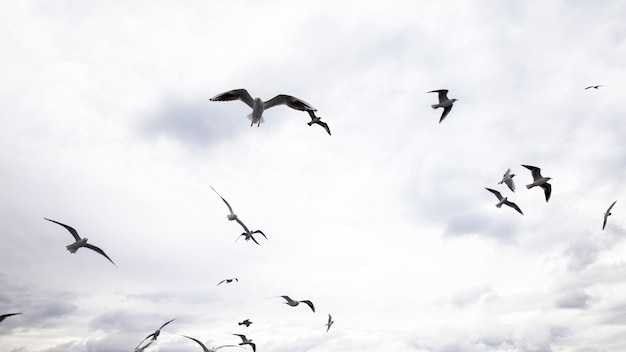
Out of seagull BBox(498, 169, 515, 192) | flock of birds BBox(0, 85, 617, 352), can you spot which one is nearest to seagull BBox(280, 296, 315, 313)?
flock of birds BBox(0, 85, 617, 352)

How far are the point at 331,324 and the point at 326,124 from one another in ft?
78.4

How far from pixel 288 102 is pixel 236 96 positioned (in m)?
2.57

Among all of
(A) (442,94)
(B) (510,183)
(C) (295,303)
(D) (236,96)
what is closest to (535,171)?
(B) (510,183)

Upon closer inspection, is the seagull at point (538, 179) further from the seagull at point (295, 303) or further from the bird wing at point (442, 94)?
the seagull at point (295, 303)

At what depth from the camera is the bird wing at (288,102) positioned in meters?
22.4

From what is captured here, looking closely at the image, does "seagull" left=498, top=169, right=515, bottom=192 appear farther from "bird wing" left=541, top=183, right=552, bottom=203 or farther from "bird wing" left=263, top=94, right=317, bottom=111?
"bird wing" left=263, top=94, right=317, bottom=111

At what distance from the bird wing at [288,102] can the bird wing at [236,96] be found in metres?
0.92

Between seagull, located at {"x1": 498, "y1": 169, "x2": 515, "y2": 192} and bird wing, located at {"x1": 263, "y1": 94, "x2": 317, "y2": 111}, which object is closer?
bird wing, located at {"x1": 263, "y1": 94, "x2": 317, "y2": 111}

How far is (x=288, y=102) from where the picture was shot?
23141mm

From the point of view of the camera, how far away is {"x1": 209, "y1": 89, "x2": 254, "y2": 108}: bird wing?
22.4m

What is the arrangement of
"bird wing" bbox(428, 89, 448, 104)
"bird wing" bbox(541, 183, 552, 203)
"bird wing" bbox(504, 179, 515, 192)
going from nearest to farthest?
"bird wing" bbox(428, 89, 448, 104)
"bird wing" bbox(541, 183, 552, 203)
"bird wing" bbox(504, 179, 515, 192)

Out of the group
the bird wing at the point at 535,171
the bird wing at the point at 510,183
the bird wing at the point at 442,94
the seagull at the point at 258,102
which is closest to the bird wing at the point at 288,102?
the seagull at the point at 258,102

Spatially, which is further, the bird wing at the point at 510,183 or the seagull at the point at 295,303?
the seagull at the point at 295,303

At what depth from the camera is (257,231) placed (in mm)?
43875
